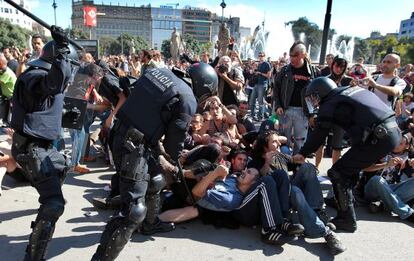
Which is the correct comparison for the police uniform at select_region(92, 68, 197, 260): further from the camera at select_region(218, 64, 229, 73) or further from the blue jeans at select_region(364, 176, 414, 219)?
the camera at select_region(218, 64, 229, 73)

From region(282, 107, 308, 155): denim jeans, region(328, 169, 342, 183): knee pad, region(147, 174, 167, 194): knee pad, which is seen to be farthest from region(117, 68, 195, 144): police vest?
region(282, 107, 308, 155): denim jeans

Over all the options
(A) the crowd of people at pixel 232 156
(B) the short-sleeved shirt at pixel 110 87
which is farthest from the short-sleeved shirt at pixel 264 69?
(B) the short-sleeved shirt at pixel 110 87

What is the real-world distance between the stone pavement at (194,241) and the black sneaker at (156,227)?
5cm

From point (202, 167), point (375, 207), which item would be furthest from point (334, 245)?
point (202, 167)

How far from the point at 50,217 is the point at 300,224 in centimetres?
218

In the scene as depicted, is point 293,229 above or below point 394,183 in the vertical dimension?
below

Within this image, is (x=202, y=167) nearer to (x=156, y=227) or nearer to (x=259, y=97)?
(x=156, y=227)

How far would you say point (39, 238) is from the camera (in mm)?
2547

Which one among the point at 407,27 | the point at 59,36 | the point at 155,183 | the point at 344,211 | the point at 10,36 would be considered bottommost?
the point at 344,211

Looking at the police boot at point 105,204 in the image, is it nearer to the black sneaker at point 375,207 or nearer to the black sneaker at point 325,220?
the black sneaker at point 325,220

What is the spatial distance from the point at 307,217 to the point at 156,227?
57.4 inches

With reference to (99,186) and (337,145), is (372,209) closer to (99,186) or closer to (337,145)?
(337,145)

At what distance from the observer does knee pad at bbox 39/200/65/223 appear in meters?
2.55

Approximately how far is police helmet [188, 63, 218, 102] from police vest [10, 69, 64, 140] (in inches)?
46.5
